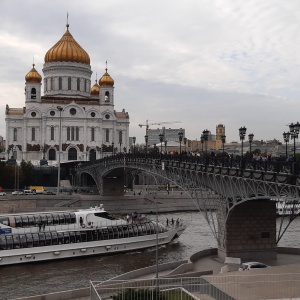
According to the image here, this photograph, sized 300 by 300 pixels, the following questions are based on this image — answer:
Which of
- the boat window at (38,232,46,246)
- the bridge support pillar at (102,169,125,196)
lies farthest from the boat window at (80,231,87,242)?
the bridge support pillar at (102,169,125,196)

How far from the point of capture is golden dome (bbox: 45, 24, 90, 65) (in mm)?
98938

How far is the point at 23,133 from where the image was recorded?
96375mm

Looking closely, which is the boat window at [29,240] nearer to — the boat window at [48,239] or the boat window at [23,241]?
the boat window at [23,241]

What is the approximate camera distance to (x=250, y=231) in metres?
31.3

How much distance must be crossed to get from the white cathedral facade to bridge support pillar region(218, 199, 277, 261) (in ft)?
207

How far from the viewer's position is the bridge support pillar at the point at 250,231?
3114 centimetres

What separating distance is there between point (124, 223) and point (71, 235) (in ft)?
17.9

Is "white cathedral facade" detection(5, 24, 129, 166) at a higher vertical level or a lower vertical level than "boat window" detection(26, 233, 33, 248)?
higher

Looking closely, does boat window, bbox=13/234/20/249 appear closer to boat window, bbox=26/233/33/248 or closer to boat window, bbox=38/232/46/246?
boat window, bbox=26/233/33/248

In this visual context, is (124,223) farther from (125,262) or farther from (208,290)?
(208,290)

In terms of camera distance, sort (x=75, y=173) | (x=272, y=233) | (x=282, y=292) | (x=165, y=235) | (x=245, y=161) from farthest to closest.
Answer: (x=75, y=173) → (x=165, y=235) → (x=272, y=233) → (x=245, y=161) → (x=282, y=292)

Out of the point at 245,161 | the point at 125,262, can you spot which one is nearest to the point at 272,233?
the point at 245,161

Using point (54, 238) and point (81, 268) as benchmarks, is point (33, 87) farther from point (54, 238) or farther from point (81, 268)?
point (81, 268)

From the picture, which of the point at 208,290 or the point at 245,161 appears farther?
the point at 245,161
